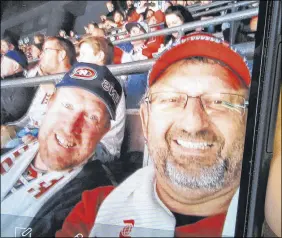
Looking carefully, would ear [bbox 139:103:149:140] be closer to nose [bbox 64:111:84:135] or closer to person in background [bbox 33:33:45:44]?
nose [bbox 64:111:84:135]

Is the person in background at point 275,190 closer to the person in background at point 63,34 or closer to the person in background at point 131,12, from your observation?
the person in background at point 131,12

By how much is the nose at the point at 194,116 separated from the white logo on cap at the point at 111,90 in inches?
12.7

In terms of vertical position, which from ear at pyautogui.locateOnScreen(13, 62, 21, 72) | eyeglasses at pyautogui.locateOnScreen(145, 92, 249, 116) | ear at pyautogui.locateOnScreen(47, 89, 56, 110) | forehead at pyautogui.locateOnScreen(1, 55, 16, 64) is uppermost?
forehead at pyautogui.locateOnScreen(1, 55, 16, 64)

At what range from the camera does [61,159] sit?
2.11 m

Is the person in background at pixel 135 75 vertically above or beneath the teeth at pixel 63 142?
above

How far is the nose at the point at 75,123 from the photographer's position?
2031mm

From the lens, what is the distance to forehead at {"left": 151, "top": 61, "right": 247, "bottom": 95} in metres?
1.83

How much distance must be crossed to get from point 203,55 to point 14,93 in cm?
98

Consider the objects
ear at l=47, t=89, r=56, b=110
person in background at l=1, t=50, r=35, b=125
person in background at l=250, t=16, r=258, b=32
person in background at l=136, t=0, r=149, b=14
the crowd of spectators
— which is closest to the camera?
person in background at l=250, t=16, r=258, b=32

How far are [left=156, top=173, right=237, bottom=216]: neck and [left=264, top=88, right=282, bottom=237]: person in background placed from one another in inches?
7.6

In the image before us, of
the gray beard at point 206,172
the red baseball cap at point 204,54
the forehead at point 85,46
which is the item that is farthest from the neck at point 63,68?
the gray beard at point 206,172

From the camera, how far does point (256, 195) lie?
6.37ft

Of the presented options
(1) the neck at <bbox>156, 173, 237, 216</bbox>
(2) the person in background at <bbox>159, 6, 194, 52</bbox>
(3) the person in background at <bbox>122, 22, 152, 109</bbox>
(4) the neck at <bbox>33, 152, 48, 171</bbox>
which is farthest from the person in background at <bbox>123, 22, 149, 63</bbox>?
(4) the neck at <bbox>33, 152, 48, 171</bbox>

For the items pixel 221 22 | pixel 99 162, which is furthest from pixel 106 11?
pixel 99 162
